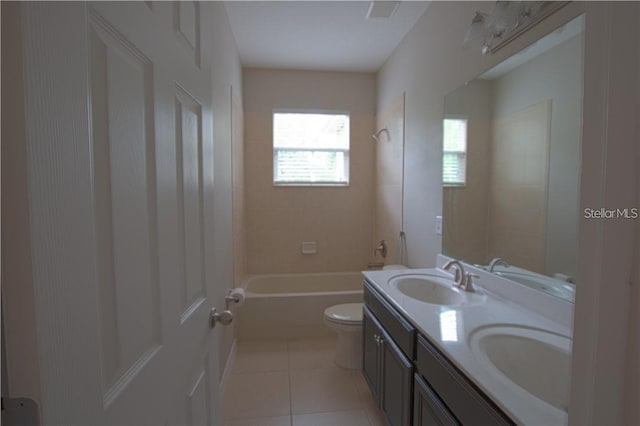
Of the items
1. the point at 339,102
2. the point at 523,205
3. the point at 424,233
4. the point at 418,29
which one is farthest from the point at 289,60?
the point at 523,205

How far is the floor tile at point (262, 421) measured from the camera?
1.76 meters

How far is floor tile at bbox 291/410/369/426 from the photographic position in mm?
1764

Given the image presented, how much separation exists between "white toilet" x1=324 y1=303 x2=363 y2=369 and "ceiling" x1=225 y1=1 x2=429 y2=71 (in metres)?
2.31

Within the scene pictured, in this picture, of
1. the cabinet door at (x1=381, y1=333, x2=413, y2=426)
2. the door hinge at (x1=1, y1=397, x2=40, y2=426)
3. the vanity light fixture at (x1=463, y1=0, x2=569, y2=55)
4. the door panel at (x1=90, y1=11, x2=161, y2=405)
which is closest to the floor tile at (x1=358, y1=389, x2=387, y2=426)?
the cabinet door at (x1=381, y1=333, x2=413, y2=426)

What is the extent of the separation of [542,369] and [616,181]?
92cm

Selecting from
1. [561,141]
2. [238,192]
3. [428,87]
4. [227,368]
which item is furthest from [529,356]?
[238,192]

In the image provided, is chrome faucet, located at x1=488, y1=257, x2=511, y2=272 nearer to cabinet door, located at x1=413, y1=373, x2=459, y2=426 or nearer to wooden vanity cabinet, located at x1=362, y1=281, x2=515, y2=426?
wooden vanity cabinet, located at x1=362, y1=281, x2=515, y2=426

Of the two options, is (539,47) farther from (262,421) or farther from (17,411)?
(262,421)

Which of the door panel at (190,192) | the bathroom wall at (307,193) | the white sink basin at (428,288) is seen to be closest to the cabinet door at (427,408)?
the white sink basin at (428,288)

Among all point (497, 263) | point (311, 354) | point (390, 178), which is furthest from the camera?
point (390, 178)

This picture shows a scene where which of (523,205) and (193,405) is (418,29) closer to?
(523,205)

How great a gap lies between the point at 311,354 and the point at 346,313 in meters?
0.51

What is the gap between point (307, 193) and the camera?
336 centimetres

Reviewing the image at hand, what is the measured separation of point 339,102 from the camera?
3.33m
